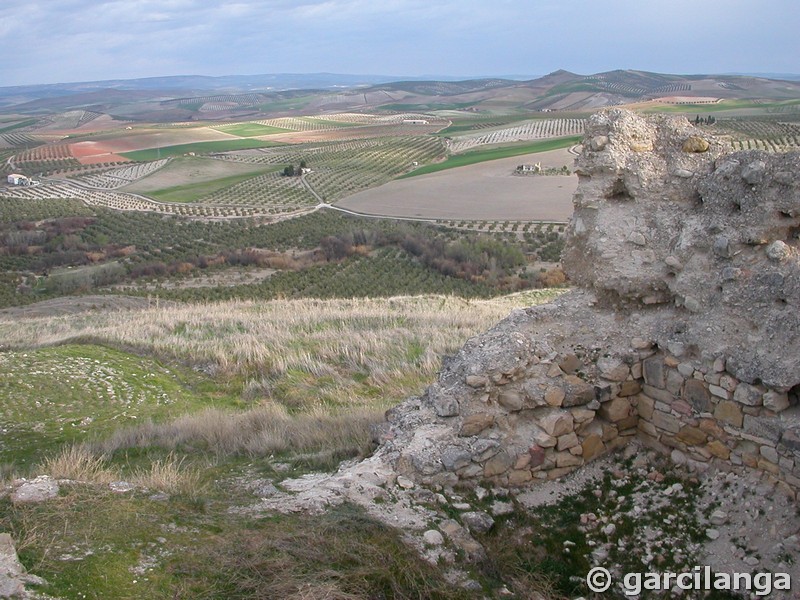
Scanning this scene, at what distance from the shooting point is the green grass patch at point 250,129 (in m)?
108

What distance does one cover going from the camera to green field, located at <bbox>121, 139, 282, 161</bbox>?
272 feet

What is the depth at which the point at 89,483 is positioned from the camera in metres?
5.12

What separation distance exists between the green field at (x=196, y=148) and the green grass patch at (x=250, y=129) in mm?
10849

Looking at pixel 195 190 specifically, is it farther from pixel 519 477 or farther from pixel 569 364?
pixel 519 477

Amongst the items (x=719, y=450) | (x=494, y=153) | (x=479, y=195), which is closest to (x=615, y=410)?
(x=719, y=450)

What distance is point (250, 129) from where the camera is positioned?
114 metres

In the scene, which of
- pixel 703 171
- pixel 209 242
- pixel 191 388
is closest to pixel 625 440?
pixel 703 171

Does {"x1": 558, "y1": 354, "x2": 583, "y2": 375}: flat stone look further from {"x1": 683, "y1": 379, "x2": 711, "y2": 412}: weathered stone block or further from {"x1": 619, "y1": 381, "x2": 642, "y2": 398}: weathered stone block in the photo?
{"x1": 683, "y1": 379, "x2": 711, "y2": 412}: weathered stone block

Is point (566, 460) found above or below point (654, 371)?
below

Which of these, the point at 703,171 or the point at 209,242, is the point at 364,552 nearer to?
the point at 703,171

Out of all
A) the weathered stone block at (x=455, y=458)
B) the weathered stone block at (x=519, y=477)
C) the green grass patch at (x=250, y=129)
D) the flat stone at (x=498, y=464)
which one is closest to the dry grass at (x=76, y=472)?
the weathered stone block at (x=455, y=458)

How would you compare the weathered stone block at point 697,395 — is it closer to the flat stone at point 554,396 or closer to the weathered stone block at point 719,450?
the weathered stone block at point 719,450

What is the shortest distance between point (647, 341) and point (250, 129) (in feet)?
380

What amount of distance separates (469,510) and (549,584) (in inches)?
32.7
